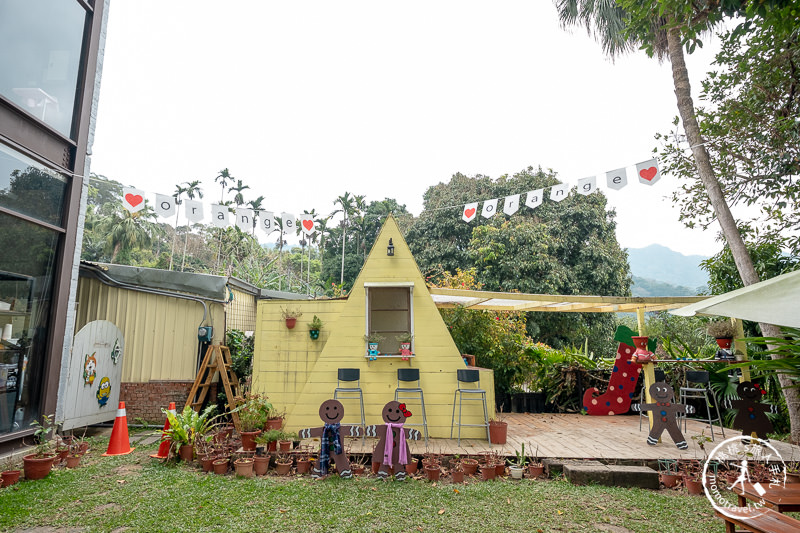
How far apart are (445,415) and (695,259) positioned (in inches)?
9172

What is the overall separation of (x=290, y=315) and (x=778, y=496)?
19.3 ft

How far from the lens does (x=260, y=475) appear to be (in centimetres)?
474

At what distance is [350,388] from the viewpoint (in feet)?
20.3

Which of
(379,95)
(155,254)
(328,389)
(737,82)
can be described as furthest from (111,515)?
(155,254)

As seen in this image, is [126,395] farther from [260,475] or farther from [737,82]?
[737,82]

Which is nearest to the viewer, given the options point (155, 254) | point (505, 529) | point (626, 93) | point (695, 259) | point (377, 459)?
point (505, 529)

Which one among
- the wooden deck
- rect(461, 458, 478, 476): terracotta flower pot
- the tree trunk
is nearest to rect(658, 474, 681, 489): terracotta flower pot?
the wooden deck

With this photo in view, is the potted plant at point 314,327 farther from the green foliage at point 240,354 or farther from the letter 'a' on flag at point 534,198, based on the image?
the letter 'a' on flag at point 534,198

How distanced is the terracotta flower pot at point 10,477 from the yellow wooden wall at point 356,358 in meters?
2.84

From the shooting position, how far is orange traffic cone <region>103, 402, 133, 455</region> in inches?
214

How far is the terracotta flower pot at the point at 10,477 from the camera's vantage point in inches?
163

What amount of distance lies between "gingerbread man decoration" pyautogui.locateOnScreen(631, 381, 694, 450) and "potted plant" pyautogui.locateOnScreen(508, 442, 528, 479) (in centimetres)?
204

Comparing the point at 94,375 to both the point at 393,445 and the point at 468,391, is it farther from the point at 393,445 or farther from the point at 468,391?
the point at 468,391

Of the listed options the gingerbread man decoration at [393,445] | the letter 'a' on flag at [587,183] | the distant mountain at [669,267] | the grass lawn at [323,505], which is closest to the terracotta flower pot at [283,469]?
the grass lawn at [323,505]
